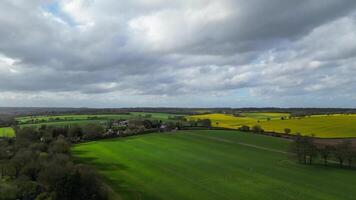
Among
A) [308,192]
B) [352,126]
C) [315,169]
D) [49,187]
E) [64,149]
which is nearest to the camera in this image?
[49,187]

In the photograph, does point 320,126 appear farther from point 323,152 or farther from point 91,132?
point 91,132

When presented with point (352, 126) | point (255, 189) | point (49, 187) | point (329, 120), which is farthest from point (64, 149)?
point (329, 120)

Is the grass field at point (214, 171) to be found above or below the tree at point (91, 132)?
below

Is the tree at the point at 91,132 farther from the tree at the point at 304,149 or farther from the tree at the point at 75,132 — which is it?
the tree at the point at 304,149

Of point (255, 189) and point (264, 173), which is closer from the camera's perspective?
point (255, 189)

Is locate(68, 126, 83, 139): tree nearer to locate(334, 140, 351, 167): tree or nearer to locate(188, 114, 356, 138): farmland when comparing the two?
locate(188, 114, 356, 138): farmland

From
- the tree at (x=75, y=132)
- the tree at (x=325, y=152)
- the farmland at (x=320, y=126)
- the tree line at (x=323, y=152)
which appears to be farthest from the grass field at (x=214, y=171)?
the tree at (x=75, y=132)

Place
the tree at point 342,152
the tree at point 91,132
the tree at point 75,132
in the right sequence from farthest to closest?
the tree at point 75,132, the tree at point 91,132, the tree at point 342,152

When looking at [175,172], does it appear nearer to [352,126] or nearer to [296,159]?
[296,159]
